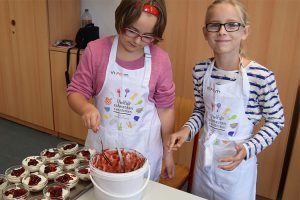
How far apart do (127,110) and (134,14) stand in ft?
1.18

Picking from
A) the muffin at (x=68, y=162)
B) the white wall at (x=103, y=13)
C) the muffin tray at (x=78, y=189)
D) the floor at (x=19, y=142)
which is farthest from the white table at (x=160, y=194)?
the white wall at (x=103, y=13)

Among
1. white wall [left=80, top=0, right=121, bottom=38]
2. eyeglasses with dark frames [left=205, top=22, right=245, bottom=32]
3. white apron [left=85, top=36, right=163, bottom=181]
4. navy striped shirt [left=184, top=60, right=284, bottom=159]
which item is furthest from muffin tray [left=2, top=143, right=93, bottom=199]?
white wall [left=80, top=0, right=121, bottom=38]

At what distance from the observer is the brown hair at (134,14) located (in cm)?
100

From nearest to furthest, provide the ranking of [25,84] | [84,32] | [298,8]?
[298,8] → [84,32] → [25,84]

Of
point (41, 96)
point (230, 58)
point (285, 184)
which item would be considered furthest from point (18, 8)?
point (285, 184)

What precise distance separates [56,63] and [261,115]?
6.48ft

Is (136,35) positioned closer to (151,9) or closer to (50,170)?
(151,9)

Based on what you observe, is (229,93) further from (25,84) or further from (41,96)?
(25,84)

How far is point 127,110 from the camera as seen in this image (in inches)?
45.8

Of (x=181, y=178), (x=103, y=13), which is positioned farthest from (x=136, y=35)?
(x=103, y=13)

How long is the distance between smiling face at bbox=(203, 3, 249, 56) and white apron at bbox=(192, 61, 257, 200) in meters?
0.10

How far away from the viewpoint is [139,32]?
1.03 m

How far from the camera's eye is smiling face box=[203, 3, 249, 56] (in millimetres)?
998

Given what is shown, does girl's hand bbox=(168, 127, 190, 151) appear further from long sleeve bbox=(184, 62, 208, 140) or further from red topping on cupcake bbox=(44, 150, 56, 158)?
red topping on cupcake bbox=(44, 150, 56, 158)
